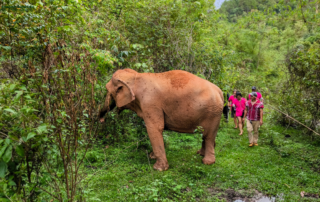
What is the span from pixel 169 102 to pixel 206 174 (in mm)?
1732

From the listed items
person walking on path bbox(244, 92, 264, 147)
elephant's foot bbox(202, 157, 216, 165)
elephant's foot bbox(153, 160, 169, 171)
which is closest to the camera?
elephant's foot bbox(153, 160, 169, 171)

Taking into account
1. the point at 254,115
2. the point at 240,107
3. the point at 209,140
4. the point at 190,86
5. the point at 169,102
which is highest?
the point at 190,86

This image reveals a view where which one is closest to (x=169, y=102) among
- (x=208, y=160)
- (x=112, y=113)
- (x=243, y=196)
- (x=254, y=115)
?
(x=208, y=160)

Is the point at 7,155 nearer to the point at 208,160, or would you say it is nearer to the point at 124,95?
the point at 124,95

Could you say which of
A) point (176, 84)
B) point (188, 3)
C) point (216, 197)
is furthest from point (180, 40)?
point (216, 197)

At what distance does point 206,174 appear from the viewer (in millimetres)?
4742

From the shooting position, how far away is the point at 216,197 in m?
3.97

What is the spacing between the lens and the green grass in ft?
12.9

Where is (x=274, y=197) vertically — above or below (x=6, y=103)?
below

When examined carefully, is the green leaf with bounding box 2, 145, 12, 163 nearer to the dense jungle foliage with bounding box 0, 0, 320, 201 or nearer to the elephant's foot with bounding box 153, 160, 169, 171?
the dense jungle foliage with bounding box 0, 0, 320, 201

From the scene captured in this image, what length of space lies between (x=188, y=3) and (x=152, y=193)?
6412 mm

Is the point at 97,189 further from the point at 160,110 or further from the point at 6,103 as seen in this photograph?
the point at 6,103

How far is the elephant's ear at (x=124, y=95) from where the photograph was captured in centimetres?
503

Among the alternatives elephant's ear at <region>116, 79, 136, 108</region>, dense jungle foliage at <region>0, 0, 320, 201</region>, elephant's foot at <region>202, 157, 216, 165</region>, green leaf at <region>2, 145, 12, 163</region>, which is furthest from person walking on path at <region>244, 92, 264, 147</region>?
green leaf at <region>2, 145, 12, 163</region>
